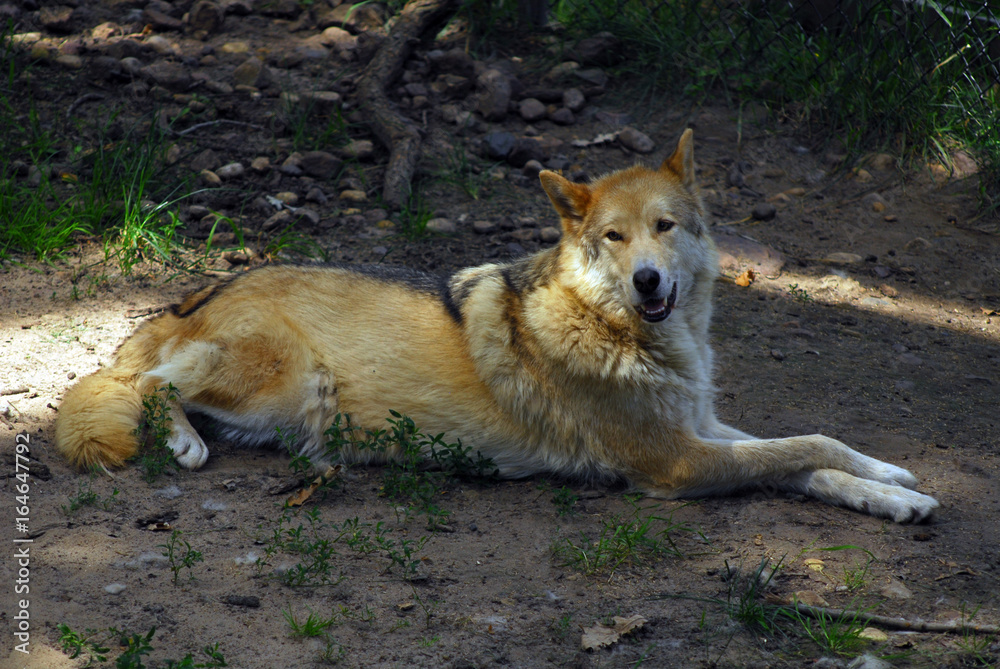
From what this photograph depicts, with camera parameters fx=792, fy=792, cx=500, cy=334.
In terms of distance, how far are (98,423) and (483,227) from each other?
10.8 ft

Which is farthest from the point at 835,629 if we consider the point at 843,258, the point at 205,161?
the point at 205,161

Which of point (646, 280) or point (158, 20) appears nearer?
point (646, 280)

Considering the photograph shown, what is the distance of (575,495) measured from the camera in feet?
12.4

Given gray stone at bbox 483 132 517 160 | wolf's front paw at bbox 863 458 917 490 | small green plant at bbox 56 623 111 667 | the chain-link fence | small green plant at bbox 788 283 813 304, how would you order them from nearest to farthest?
small green plant at bbox 56 623 111 667, wolf's front paw at bbox 863 458 917 490, small green plant at bbox 788 283 813 304, the chain-link fence, gray stone at bbox 483 132 517 160

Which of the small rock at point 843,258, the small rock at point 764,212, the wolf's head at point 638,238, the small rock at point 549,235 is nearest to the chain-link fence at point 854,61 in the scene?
the small rock at point 764,212

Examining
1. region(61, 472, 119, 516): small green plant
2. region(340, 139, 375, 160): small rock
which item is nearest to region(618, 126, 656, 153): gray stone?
region(340, 139, 375, 160): small rock

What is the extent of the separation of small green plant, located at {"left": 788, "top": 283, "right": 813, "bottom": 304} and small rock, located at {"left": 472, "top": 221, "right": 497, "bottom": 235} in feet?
7.51

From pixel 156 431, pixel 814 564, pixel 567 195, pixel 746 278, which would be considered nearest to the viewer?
pixel 814 564

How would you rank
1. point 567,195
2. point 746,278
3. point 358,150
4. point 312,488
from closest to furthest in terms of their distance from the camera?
1. point 312,488
2. point 567,195
3. point 746,278
4. point 358,150

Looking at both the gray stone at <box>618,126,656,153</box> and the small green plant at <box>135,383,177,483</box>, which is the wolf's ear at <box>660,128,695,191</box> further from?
the gray stone at <box>618,126,656,153</box>

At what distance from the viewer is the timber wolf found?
3.75 metres

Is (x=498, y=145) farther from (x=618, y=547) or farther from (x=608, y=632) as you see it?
(x=608, y=632)

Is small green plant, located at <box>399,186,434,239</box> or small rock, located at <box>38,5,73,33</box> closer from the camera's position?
small green plant, located at <box>399,186,434,239</box>

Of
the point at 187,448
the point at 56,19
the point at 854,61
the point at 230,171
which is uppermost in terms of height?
the point at 854,61
